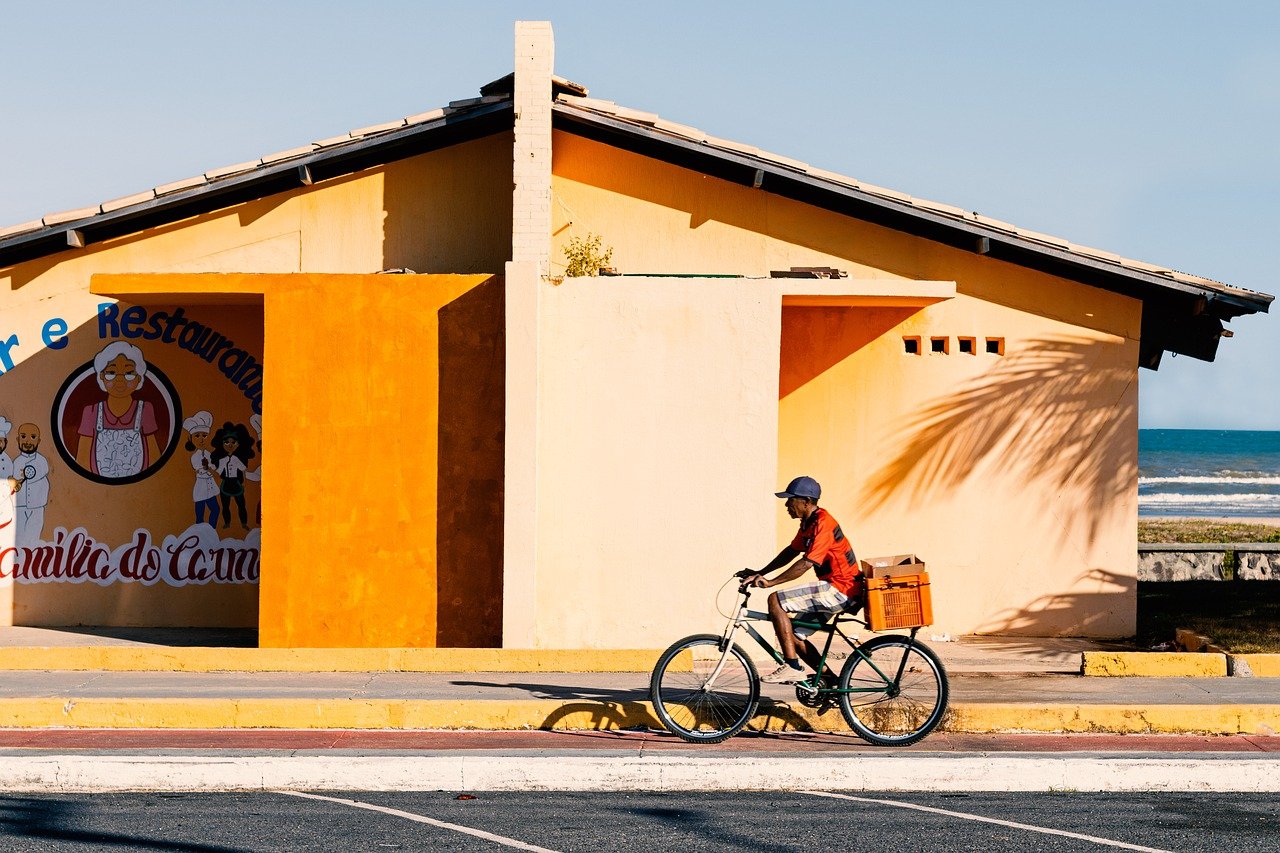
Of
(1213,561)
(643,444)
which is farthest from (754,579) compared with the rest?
(1213,561)

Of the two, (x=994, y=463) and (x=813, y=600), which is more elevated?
(x=994, y=463)

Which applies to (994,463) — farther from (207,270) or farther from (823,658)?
Result: (207,270)

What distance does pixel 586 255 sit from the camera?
51.0 feet

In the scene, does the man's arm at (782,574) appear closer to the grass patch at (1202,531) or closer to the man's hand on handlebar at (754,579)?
the man's hand on handlebar at (754,579)

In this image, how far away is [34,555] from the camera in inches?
645

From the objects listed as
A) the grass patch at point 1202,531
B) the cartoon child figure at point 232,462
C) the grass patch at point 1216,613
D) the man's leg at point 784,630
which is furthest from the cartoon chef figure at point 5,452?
the grass patch at point 1202,531

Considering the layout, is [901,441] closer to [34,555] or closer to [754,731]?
[754,731]

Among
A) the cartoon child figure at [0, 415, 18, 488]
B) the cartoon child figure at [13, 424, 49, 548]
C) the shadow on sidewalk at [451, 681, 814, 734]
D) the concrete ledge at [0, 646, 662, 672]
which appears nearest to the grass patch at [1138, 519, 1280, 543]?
the concrete ledge at [0, 646, 662, 672]

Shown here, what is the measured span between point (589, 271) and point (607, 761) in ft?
23.9

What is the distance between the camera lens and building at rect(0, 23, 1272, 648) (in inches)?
568

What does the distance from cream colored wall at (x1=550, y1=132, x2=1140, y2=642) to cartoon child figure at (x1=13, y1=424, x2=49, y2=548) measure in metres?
6.48

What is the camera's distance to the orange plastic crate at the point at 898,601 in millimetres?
9906

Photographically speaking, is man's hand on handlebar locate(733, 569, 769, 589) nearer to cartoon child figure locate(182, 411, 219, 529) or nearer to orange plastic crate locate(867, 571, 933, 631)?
orange plastic crate locate(867, 571, 933, 631)

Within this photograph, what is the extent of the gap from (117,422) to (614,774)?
31.3 ft
